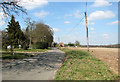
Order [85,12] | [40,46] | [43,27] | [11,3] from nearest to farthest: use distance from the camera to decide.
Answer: [11,3]
[85,12]
[40,46]
[43,27]

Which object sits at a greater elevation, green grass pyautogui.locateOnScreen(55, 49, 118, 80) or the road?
green grass pyautogui.locateOnScreen(55, 49, 118, 80)

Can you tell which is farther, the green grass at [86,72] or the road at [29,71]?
the road at [29,71]

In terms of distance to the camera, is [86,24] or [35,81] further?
[86,24]

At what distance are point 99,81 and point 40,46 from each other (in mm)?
41965

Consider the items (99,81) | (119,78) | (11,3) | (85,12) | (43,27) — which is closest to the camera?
(99,81)

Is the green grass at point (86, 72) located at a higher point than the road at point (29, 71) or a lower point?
higher

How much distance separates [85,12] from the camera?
2355 cm

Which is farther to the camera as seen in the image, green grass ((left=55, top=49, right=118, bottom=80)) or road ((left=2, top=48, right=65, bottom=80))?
road ((left=2, top=48, right=65, bottom=80))

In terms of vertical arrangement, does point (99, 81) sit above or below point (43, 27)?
below

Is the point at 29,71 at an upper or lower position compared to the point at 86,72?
lower

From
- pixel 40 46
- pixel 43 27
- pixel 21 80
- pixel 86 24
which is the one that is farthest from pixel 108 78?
pixel 43 27

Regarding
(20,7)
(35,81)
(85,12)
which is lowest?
(35,81)

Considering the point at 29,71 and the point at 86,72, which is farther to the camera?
the point at 29,71

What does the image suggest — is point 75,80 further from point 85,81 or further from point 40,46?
point 40,46
